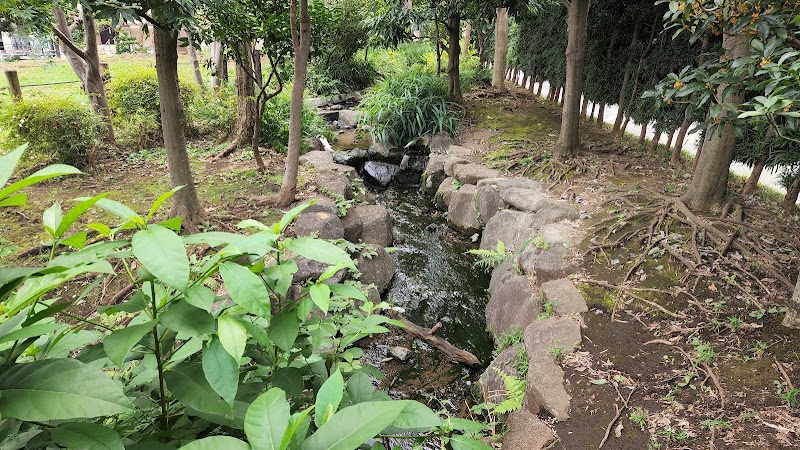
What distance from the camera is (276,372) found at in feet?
3.15

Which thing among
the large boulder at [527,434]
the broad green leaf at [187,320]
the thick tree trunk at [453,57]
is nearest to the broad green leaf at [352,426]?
the broad green leaf at [187,320]

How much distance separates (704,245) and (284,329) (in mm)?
3994

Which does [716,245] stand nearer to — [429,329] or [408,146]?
[429,329]

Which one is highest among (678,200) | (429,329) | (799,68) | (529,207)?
(799,68)

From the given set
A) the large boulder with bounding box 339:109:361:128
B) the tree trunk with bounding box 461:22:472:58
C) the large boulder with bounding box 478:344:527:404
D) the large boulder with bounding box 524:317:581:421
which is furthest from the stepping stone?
the tree trunk with bounding box 461:22:472:58

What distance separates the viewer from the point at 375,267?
4.78 meters

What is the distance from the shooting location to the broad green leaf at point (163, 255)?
0.66m

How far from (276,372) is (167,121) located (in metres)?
3.37

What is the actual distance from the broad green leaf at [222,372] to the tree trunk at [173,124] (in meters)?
2.95

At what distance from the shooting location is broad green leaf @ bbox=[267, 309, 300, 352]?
0.87 m

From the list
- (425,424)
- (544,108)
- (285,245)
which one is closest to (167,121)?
(285,245)

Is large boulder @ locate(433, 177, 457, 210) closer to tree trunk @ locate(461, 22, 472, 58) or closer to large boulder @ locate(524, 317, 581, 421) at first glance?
large boulder @ locate(524, 317, 581, 421)

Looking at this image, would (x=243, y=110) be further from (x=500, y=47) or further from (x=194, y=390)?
(x=500, y=47)

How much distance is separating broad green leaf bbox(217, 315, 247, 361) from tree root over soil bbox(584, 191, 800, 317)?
3331 mm
